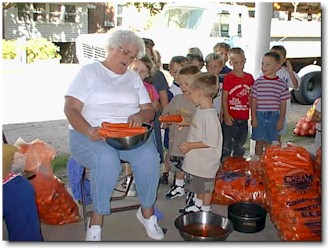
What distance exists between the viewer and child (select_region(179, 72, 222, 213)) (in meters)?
3.25

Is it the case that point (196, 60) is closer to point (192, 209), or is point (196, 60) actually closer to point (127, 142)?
point (192, 209)

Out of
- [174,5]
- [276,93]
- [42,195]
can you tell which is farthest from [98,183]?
[174,5]

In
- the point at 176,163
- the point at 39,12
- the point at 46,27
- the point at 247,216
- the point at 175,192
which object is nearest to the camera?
the point at 247,216

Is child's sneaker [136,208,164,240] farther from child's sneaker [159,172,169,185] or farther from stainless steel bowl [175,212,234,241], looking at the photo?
child's sneaker [159,172,169,185]

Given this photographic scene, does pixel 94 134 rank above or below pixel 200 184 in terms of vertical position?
above

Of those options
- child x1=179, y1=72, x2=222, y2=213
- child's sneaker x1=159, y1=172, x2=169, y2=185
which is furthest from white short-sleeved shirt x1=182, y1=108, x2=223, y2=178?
child's sneaker x1=159, y1=172, x2=169, y2=185

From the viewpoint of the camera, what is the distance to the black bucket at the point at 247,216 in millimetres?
3227

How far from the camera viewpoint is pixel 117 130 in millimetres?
2873

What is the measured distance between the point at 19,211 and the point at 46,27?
1822cm

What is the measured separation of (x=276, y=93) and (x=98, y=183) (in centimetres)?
207

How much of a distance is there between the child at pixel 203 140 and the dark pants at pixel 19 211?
3.88 ft

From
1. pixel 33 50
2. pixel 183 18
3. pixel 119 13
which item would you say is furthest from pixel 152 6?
pixel 183 18

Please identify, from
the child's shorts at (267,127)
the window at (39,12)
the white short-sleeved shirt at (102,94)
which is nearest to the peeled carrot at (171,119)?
the white short-sleeved shirt at (102,94)

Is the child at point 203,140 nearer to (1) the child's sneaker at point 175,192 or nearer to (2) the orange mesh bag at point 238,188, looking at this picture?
(2) the orange mesh bag at point 238,188
